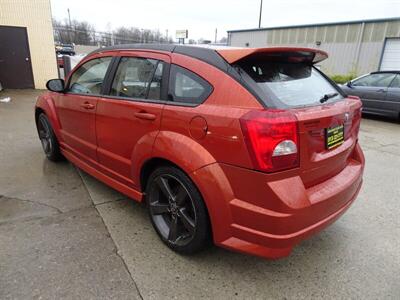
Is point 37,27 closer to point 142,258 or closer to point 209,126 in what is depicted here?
point 142,258

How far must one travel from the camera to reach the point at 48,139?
453 centimetres

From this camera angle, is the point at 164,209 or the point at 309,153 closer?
the point at 309,153

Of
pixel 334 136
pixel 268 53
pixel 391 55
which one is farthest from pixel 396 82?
pixel 391 55

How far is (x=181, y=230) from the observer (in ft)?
8.53

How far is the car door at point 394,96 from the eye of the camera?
27.5 feet

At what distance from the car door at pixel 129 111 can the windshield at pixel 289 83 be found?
77 cm

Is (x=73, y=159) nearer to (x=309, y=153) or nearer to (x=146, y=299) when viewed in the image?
(x=146, y=299)

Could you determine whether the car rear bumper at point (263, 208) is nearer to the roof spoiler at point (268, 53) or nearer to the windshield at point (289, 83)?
the windshield at point (289, 83)

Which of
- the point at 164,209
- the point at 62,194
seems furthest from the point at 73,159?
the point at 164,209

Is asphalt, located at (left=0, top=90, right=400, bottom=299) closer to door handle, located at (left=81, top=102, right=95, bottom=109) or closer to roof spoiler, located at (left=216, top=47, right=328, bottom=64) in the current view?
door handle, located at (left=81, top=102, right=95, bottom=109)

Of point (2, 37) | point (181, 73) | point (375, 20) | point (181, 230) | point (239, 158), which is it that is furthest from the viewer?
point (375, 20)

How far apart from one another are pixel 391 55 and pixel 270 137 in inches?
814

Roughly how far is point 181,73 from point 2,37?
11.9 metres

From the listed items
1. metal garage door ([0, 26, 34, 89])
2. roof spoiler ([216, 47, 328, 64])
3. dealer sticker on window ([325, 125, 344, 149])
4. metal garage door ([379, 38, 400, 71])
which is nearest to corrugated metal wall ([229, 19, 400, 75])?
metal garage door ([379, 38, 400, 71])
